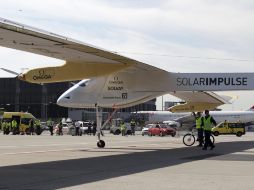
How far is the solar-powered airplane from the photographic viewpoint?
2442 cm

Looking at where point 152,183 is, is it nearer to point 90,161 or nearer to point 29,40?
point 90,161

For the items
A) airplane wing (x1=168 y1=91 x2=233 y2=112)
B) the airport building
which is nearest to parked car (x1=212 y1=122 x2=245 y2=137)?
airplane wing (x1=168 y1=91 x2=233 y2=112)

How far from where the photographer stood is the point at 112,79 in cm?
2811

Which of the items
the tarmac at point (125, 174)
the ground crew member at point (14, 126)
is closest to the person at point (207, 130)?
the tarmac at point (125, 174)

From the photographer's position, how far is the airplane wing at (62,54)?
1791 cm

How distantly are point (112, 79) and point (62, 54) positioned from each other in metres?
4.77

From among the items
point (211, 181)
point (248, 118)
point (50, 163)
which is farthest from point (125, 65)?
point (248, 118)

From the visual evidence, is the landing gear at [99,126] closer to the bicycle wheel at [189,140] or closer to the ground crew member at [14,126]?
the bicycle wheel at [189,140]

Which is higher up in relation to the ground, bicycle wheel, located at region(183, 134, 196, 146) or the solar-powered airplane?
the solar-powered airplane

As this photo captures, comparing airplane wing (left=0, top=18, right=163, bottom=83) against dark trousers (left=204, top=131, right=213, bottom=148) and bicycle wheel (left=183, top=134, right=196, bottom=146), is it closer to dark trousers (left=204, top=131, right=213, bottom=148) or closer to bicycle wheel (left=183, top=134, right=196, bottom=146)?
dark trousers (left=204, top=131, right=213, bottom=148)

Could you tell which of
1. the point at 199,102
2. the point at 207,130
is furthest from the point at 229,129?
the point at 207,130

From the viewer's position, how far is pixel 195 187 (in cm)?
1157

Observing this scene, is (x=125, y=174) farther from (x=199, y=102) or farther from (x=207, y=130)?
(x=199, y=102)

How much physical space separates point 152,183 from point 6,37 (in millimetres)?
9016
